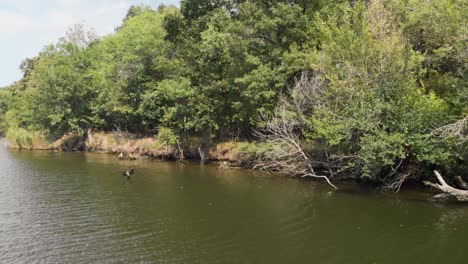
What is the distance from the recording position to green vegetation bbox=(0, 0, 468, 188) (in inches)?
887

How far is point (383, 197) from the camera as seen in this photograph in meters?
23.1

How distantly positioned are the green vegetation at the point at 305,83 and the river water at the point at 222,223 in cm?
296

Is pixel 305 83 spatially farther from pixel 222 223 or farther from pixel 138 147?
pixel 138 147

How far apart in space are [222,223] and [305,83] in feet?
48.0

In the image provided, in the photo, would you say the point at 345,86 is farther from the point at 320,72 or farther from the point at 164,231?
the point at 164,231

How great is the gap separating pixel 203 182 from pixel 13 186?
1475 cm

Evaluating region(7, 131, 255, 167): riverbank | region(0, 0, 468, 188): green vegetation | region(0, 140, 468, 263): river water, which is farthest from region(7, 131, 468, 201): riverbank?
region(0, 140, 468, 263): river water

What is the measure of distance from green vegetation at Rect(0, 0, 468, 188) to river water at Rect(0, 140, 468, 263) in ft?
9.71

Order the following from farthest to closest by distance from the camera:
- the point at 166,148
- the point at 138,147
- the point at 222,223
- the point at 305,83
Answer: the point at 138,147
the point at 166,148
the point at 305,83
the point at 222,223

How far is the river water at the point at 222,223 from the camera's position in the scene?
49.5ft

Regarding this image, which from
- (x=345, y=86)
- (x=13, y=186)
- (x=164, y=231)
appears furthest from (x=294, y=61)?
(x=13, y=186)

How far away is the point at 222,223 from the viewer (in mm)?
18922

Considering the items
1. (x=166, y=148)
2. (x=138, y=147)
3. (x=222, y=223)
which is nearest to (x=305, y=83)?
(x=222, y=223)

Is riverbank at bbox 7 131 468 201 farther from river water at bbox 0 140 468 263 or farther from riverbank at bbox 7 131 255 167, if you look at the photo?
river water at bbox 0 140 468 263
